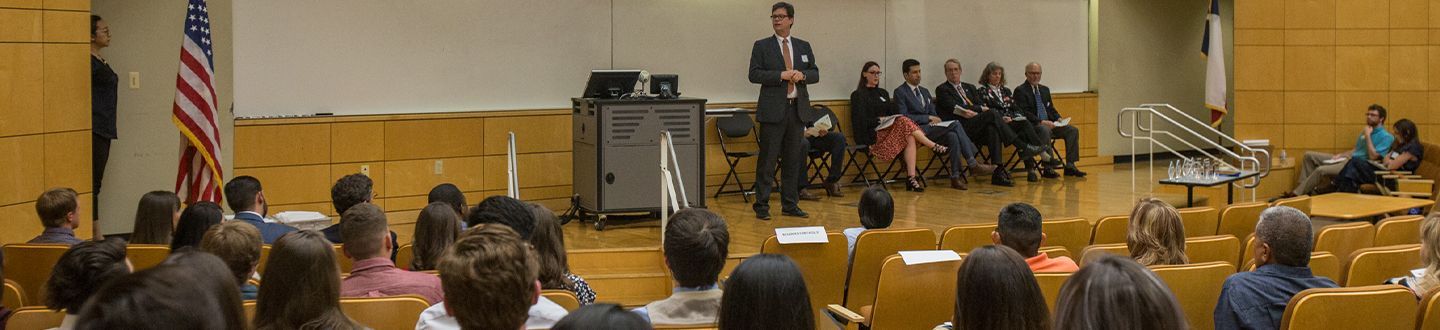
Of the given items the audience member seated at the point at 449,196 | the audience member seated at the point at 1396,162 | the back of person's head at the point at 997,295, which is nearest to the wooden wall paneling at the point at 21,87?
the audience member seated at the point at 449,196

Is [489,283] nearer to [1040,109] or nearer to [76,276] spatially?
[76,276]

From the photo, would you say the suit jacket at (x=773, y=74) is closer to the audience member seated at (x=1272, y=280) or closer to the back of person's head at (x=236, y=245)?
the audience member seated at (x=1272, y=280)

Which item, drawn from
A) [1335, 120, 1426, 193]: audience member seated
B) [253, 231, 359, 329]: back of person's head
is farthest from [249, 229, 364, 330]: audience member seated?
[1335, 120, 1426, 193]: audience member seated

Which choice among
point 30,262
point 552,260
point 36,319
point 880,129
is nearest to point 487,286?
point 552,260

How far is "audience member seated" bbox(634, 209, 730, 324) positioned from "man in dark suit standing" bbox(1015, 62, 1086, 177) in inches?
361

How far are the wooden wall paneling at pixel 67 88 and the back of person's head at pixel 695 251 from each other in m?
4.94

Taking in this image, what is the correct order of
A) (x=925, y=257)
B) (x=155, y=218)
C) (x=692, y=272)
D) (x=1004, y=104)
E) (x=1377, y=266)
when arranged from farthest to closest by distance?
(x=1004, y=104) → (x=155, y=218) → (x=1377, y=266) → (x=925, y=257) → (x=692, y=272)

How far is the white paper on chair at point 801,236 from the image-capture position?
5402mm

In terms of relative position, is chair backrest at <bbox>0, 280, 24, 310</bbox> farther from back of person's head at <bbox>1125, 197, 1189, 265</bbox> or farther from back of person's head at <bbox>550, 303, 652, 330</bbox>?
back of person's head at <bbox>1125, 197, 1189, 265</bbox>

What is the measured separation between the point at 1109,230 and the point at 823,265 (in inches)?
63.0

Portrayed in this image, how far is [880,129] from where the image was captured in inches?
443

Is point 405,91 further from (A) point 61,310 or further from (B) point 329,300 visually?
(B) point 329,300

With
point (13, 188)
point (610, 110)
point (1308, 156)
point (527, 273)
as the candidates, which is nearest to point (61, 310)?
point (527, 273)

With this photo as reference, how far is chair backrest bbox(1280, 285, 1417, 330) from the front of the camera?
361 cm
